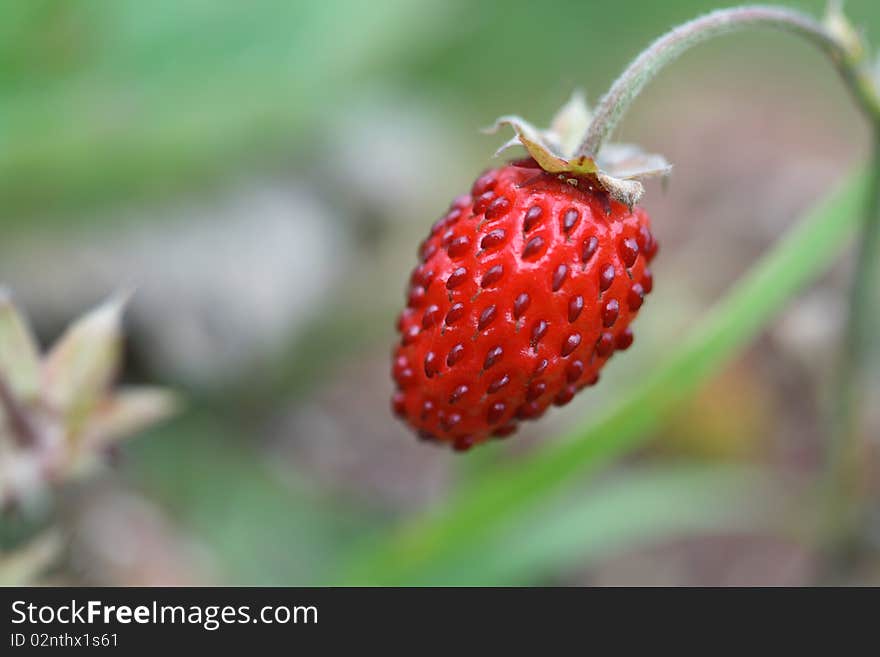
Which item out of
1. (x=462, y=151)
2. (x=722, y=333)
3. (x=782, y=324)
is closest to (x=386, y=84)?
(x=462, y=151)

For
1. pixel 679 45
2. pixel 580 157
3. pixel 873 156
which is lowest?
pixel 580 157

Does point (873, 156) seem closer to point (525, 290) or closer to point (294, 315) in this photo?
point (525, 290)

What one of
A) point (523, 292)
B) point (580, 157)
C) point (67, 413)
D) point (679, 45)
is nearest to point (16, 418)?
point (67, 413)

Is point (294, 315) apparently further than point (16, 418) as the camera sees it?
Yes

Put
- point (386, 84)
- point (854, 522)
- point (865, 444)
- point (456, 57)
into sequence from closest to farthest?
1. point (854, 522)
2. point (865, 444)
3. point (386, 84)
4. point (456, 57)

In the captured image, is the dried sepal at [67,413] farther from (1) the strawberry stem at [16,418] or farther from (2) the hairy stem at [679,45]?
(2) the hairy stem at [679,45]

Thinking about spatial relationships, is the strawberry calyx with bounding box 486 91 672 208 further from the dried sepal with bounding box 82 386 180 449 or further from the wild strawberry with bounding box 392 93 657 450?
the dried sepal with bounding box 82 386 180 449
